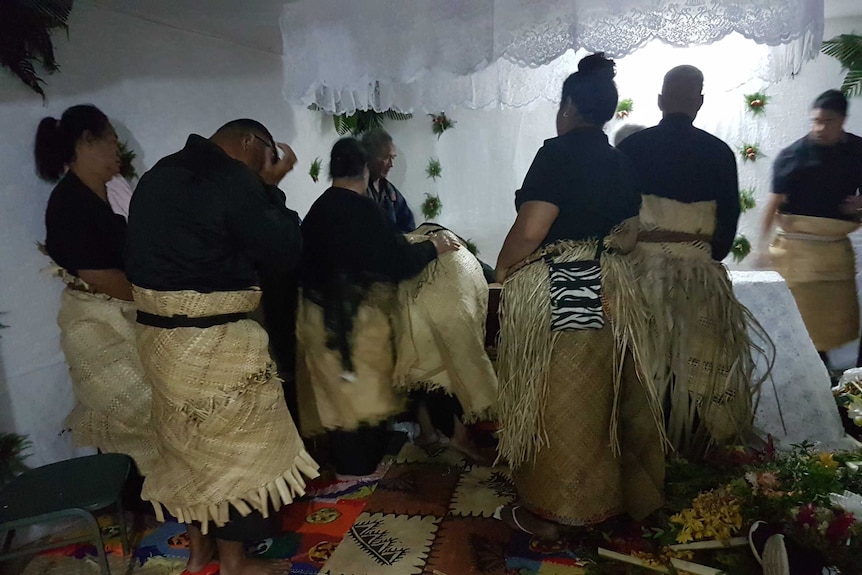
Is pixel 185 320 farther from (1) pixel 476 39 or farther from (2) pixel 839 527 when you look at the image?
(2) pixel 839 527

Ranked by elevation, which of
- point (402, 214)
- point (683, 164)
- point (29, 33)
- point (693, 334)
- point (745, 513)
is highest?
point (29, 33)

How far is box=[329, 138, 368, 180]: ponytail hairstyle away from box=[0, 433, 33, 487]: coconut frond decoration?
1286mm

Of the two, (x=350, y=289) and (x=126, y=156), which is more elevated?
(x=126, y=156)

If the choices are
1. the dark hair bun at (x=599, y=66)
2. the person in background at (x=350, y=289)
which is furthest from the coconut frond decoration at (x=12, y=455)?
the dark hair bun at (x=599, y=66)

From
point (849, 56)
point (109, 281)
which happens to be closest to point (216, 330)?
point (109, 281)

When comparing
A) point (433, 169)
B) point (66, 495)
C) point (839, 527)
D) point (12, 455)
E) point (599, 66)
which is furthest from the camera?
point (12, 455)

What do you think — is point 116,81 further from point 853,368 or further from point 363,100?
point 853,368

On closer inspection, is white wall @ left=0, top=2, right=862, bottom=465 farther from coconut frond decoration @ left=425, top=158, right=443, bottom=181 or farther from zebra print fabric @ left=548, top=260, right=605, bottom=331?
zebra print fabric @ left=548, top=260, right=605, bottom=331

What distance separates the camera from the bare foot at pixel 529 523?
1.70 meters

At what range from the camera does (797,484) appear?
1603mm

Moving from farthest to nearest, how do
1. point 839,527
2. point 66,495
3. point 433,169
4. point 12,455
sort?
point 12,455 → point 433,169 → point 66,495 → point 839,527

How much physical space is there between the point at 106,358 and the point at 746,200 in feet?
6.38

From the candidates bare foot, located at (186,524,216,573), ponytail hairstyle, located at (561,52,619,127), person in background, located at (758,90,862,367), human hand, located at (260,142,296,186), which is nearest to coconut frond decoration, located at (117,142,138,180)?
human hand, located at (260,142,296,186)

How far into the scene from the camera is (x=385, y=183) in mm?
1717
